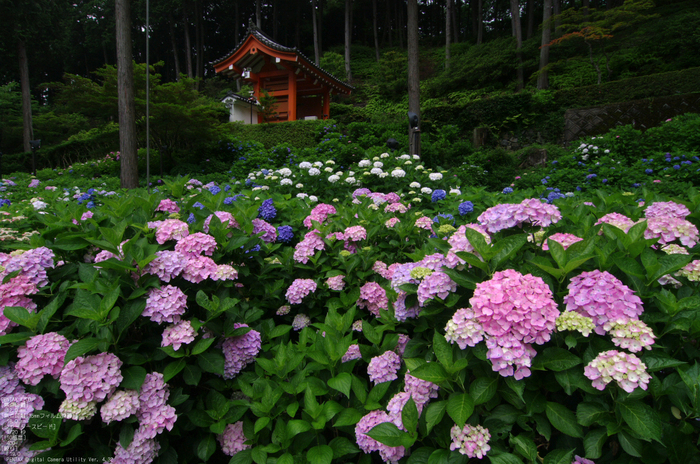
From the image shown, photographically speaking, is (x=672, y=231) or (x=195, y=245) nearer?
(x=672, y=231)

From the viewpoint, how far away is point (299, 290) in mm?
1868

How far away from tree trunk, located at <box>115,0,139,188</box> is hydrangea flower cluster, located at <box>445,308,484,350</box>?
778 cm

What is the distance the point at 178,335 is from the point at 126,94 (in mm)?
7499

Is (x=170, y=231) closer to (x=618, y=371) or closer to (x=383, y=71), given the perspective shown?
(x=618, y=371)

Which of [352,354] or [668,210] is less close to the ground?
[668,210]

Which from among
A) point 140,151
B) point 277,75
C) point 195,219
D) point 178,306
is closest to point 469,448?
point 178,306

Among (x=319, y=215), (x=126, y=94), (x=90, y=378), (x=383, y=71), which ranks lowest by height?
(x=90, y=378)

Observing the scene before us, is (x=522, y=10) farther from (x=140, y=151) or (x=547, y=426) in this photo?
(x=547, y=426)

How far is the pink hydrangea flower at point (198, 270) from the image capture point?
4.89 ft

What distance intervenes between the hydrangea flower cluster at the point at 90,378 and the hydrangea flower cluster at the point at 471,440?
3.76 ft

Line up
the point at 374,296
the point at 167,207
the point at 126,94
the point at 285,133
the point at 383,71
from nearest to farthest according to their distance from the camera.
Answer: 1. the point at 374,296
2. the point at 167,207
3. the point at 126,94
4. the point at 285,133
5. the point at 383,71

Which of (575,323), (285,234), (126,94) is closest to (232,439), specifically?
(285,234)

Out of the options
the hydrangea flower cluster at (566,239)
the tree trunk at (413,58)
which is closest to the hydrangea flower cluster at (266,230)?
the hydrangea flower cluster at (566,239)

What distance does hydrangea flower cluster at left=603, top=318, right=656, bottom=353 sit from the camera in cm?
95
